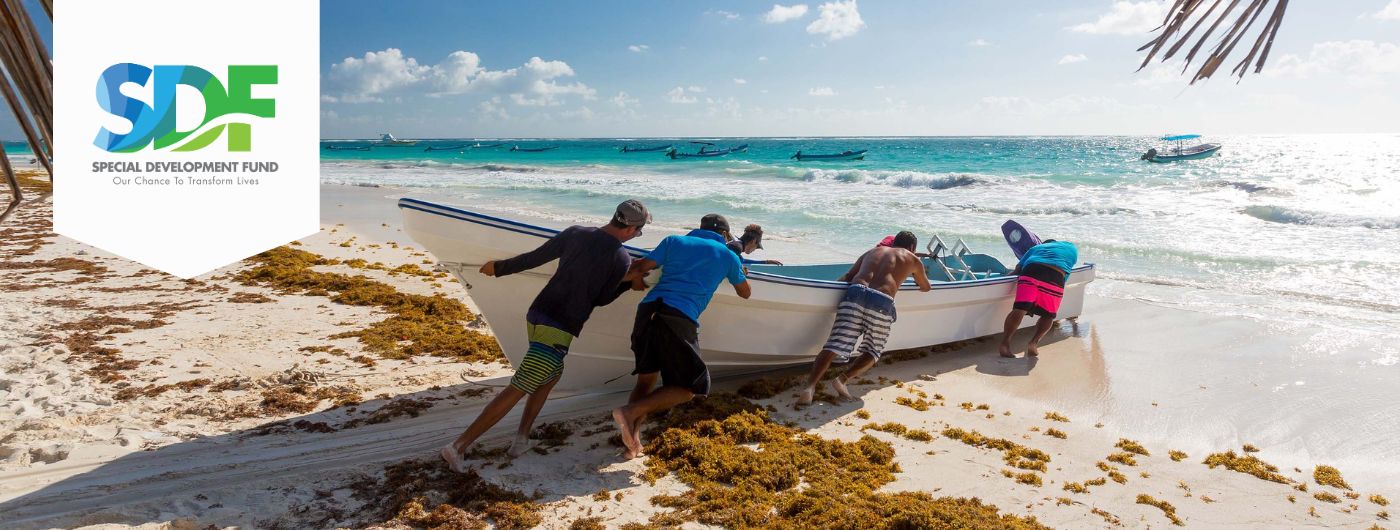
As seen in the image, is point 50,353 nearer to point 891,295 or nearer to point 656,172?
point 891,295

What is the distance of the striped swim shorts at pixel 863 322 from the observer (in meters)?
5.50

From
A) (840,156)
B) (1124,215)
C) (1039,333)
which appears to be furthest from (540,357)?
(840,156)

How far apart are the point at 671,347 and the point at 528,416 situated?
0.90m

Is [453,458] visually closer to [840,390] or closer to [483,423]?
[483,423]

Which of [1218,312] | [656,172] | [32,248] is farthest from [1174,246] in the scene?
[656,172]

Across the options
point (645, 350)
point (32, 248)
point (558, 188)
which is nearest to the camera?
point (645, 350)

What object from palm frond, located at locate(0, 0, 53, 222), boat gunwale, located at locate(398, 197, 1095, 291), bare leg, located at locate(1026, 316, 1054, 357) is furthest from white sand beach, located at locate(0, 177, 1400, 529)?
palm frond, located at locate(0, 0, 53, 222)

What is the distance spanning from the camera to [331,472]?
13.5ft

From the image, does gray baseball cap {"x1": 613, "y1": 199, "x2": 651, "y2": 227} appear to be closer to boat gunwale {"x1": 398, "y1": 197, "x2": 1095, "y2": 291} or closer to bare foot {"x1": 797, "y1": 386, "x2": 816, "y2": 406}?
boat gunwale {"x1": 398, "y1": 197, "x2": 1095, "y2": 291}

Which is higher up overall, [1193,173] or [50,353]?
[1193,173]

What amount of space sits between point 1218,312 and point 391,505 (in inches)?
336

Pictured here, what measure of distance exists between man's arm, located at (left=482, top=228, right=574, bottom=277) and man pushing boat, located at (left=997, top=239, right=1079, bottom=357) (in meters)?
4.47

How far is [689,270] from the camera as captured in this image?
446 centimetres

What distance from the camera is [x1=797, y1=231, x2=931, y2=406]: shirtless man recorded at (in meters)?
5.46
